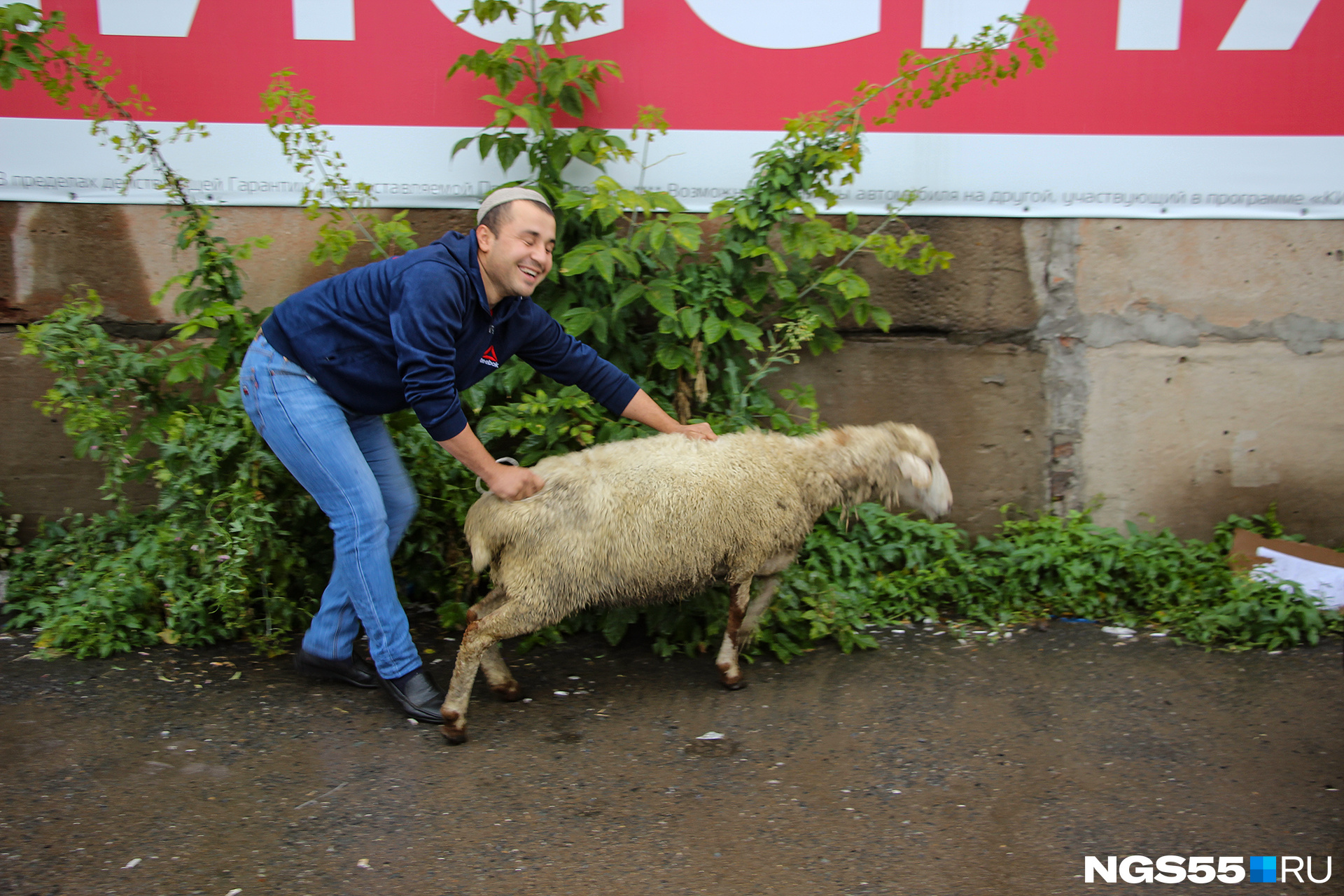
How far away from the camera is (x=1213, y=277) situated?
4344mm

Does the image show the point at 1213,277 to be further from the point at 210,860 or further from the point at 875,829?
the point at 210,860

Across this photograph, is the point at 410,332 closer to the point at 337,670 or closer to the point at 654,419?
the point at 654,419

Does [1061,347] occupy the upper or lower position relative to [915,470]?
upper

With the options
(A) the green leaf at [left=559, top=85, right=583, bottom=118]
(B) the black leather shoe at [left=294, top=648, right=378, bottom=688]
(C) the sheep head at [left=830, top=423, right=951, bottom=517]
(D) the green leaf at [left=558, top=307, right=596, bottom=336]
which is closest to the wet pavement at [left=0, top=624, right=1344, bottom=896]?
(B) the black leather shoe at [left=294, top=648, right=378, bottom=688]

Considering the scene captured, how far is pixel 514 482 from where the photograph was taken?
2.99m

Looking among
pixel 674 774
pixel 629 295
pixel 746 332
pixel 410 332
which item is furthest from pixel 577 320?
pixel 674 774

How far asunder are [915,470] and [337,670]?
92.2 inches

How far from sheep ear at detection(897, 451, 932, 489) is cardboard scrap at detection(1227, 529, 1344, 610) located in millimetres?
1942

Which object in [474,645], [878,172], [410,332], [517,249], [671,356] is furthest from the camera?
[878,172]

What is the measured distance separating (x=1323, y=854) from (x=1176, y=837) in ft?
1.26

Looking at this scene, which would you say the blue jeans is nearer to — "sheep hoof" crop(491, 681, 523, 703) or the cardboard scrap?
"sheep hoof" crop(491, 681, 523, 703)

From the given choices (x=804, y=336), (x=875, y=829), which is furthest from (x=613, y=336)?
(x=875, y=829)

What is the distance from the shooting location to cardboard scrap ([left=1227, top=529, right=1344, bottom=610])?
399cm

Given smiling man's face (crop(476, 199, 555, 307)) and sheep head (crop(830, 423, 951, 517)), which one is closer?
smiling man's face (crop(476, 199, 555, 307))
